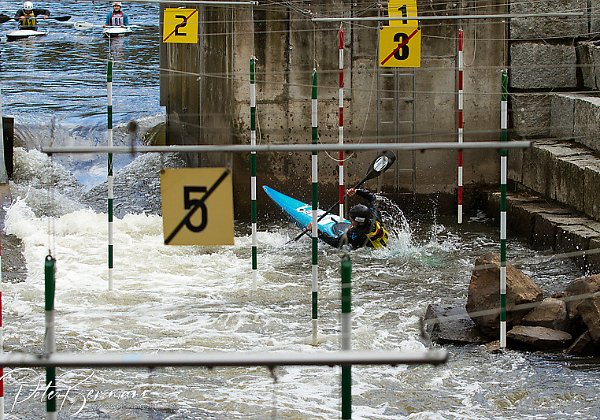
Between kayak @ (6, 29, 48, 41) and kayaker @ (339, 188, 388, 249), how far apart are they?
639 inches

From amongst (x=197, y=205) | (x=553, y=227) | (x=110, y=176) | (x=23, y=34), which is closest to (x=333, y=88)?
(x=553, y=227)

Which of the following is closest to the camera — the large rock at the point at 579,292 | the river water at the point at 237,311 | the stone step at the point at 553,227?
the river water at the point at 237,311

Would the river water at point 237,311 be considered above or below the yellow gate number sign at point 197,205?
below

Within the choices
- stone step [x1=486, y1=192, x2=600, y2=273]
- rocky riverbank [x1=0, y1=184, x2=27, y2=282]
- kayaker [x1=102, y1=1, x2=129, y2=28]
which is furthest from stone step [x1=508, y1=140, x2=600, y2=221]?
kayaker [x1=102, y1=1, x2=129, y2=28]

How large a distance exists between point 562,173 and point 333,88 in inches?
107

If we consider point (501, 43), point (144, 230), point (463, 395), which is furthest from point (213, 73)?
point (463, 395)

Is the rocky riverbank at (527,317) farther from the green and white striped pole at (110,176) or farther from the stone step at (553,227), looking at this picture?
the green and white striped pole at (110,176)

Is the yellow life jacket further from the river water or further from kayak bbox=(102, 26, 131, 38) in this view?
kayak bbox=(102, 26, 131, 38)

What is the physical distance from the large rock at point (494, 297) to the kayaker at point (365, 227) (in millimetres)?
2811

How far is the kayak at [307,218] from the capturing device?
39.1 feet

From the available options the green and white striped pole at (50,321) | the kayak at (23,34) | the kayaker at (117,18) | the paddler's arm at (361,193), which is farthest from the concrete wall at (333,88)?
the kayak at (23,34)

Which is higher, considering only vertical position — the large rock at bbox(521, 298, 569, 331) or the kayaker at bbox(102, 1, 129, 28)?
the kayaker at bbox(102, 1, 129, 28)

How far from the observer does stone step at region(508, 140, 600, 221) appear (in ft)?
38.0

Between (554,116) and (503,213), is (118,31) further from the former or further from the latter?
(503,213)
